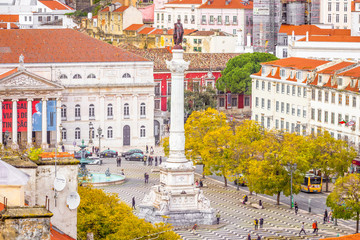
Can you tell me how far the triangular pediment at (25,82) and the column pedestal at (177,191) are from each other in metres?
45.6

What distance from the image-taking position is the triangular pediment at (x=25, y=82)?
417 ft

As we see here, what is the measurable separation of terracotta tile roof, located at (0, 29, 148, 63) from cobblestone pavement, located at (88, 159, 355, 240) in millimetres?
29461

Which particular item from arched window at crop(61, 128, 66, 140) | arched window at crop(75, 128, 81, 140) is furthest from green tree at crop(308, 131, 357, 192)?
arched window at crop(75, 128, 81, 140)

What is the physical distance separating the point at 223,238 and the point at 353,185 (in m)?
10.4

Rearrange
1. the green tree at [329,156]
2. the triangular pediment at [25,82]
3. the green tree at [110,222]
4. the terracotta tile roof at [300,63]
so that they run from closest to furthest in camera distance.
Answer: the green tree at [110,222], the green tree at [329,156], the terracotta tile roof at [300,63], the triangular pediment at [25,82]

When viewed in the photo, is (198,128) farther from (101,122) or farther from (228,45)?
(228,45)

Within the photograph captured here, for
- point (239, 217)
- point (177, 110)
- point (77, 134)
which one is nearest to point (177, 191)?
point (177, 110)

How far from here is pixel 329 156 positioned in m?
99.2

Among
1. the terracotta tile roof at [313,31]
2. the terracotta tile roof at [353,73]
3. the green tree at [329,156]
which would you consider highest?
the terracotta tile roof at [313,31]

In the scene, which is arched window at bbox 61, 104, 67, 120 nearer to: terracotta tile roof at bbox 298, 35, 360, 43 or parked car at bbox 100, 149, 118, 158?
parked car at bbox 100, 149, 118, 158

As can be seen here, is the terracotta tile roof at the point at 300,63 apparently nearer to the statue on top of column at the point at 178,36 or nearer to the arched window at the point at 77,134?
the arched window at the point at 77,134

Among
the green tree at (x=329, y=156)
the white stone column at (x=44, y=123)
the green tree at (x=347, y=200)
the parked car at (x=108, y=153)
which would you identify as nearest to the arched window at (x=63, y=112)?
the white stone column at (x=44, y=123)

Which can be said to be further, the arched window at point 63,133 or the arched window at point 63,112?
the arched window at point 63,112

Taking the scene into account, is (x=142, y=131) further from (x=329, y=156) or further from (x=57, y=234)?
(x=57, y=234)
